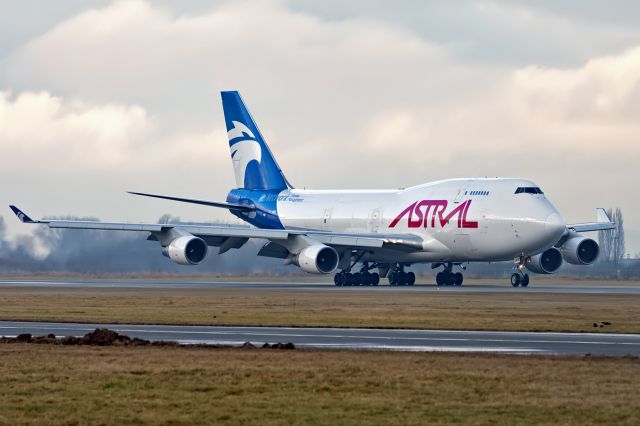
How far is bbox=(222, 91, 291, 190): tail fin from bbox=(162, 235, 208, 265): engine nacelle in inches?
494

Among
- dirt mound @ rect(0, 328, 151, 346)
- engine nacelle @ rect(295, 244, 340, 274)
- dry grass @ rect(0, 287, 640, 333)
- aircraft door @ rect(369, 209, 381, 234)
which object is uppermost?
aircraft door @ rect(369, 209, 381, 234)

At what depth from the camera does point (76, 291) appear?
58938mm

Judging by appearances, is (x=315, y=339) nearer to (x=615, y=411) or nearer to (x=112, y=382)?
(x=112, y=382)

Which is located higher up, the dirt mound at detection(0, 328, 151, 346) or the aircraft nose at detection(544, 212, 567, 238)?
the aircraft nose at detection(544, 212, 567, 238)

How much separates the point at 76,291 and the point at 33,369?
35.9m

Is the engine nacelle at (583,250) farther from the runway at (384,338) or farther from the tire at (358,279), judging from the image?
the runway at (384,338)

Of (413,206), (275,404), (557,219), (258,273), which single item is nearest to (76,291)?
(413,206)

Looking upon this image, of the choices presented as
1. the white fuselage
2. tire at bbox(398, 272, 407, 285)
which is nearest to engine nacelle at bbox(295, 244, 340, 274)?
the white fuselage

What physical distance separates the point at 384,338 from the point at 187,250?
3588cm

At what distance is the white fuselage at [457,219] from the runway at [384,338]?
97.1 feet

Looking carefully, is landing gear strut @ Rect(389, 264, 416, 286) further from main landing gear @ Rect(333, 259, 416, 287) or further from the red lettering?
the red lettering

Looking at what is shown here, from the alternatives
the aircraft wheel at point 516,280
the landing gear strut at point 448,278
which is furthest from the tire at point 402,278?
the aircraft wheel at point 516,280

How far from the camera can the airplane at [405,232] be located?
208 feet

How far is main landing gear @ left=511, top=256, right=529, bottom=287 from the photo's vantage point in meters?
64.9
